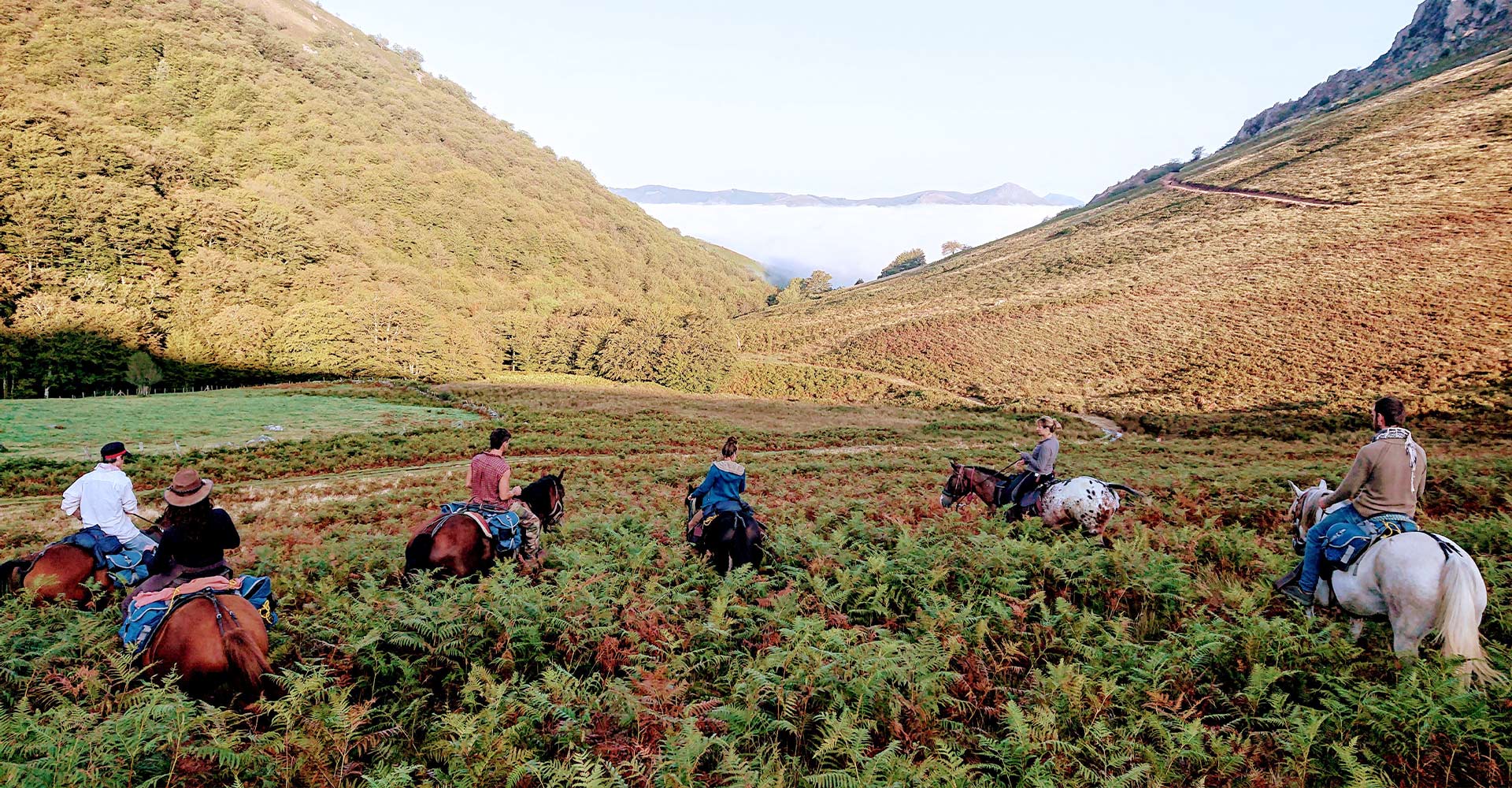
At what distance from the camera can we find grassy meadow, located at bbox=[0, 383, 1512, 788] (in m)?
4.43

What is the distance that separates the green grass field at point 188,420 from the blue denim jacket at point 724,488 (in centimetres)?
2694

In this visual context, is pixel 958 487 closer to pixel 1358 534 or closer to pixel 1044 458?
pixel 1044 458

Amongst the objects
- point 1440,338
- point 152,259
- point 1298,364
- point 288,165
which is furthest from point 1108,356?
point 288,165

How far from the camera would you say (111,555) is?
8.60 meters

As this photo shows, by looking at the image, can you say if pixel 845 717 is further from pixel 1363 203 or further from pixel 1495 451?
pixel 1363 203

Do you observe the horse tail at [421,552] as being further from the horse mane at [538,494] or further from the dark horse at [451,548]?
the horse mane at [538,494]

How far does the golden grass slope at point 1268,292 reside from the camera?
5203 cm

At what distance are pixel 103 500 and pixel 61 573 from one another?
1029mm

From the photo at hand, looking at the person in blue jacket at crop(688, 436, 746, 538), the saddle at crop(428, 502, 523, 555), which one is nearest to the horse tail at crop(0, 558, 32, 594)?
the saddle at crop(428, 502, 523, 555)

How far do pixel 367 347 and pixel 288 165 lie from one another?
10148 centimetres

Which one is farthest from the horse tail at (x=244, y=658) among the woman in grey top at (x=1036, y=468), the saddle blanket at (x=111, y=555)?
the woman in grey top at (x=1036, y=468)

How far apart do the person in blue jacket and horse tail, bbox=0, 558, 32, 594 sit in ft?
29.9

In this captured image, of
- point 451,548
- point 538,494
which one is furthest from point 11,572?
point 538,494

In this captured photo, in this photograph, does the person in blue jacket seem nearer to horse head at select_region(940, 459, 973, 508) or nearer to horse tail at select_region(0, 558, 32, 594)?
horse head at select_region(940, 459, 973, 508)
